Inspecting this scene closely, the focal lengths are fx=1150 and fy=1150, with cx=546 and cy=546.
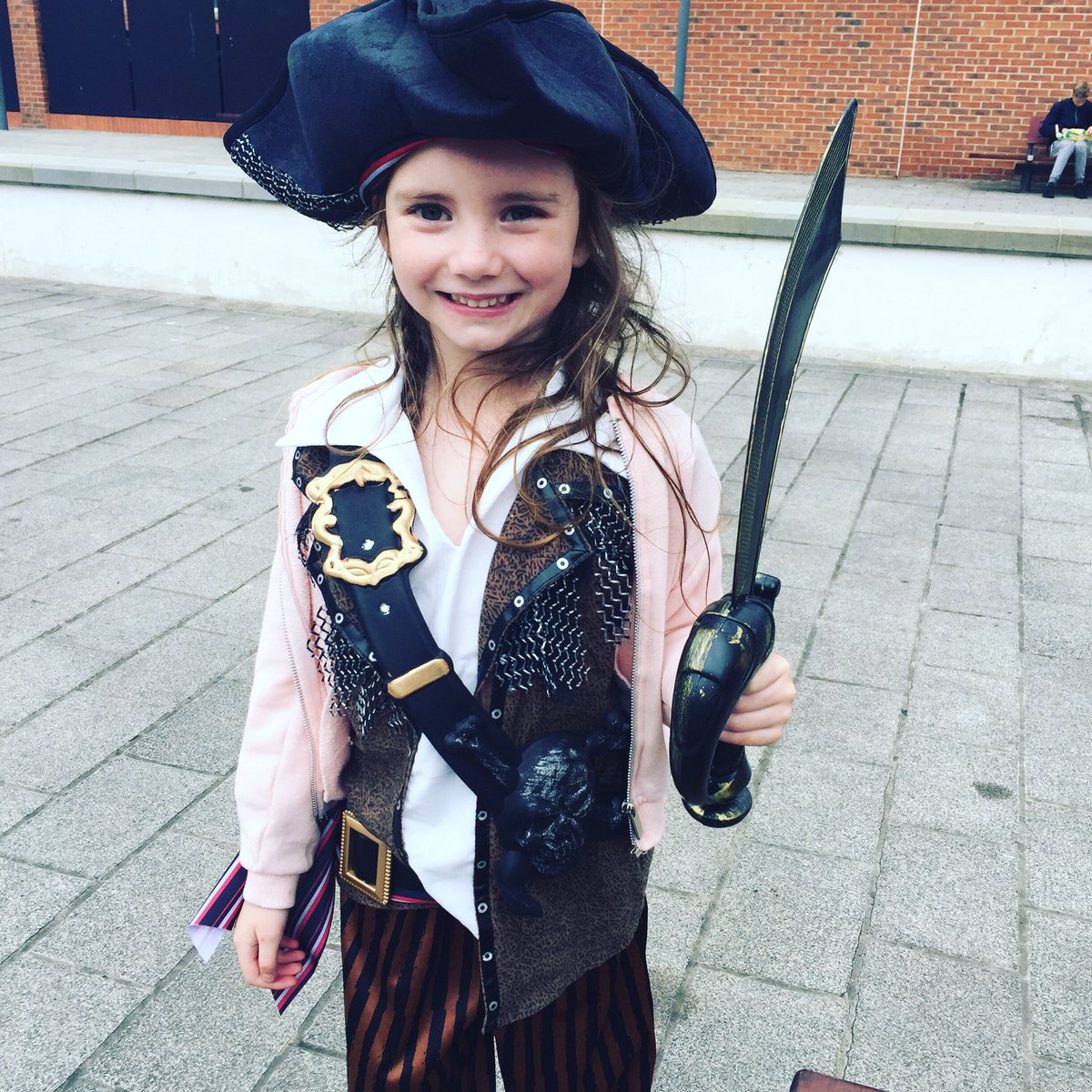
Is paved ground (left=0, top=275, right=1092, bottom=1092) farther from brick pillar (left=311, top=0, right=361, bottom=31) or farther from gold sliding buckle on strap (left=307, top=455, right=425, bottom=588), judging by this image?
brick pillar (left=311, top=0, right=361, bottom=31)

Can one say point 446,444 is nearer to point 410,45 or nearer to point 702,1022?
point 410,45

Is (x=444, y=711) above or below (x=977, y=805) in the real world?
above

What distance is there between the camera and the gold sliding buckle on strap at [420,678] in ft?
4.00

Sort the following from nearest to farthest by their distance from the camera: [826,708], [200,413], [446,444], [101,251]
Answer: [446,444]
[826,708]
[200,413]
[101,251]

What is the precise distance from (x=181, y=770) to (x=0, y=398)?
391cm

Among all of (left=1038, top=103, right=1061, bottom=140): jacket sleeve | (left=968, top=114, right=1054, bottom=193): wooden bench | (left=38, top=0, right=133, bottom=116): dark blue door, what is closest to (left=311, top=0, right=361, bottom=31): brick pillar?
(left=38, top=0, right=133, bottom=116): dark blue door

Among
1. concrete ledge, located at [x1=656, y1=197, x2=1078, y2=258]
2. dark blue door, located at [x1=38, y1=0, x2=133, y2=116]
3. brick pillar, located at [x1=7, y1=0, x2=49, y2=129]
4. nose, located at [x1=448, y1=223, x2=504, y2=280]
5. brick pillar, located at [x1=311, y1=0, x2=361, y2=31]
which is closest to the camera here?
nose, located at [x1=448, y1=223, x2=504, y2=280]

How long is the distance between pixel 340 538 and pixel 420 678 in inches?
7.2

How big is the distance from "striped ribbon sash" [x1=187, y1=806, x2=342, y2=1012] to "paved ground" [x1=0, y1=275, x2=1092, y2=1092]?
73 centimetres

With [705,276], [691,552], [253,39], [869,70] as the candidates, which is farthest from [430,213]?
[253,39]

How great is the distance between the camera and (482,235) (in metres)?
1.18

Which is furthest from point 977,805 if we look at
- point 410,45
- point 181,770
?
point 410,45

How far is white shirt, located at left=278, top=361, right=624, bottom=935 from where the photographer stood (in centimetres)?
129

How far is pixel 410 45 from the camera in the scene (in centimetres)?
112
